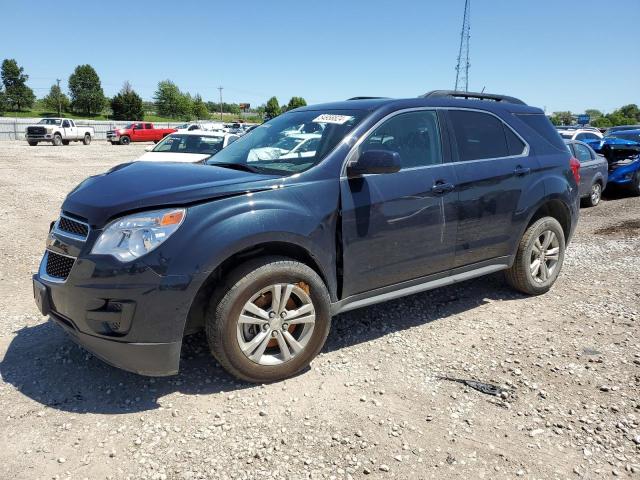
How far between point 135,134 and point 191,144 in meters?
32.0

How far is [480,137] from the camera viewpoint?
14.5 feet

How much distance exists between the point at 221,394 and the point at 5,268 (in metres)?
3.96

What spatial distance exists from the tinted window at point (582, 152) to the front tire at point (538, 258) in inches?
276

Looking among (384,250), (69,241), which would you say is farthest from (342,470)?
(69,241)

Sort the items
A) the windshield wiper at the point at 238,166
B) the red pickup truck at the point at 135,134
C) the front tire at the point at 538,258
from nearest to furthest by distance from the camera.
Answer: the windshield wiper at the point at 238,166 → the front tire at the point at 538,258 → the red pickup truck at the point at 135,134

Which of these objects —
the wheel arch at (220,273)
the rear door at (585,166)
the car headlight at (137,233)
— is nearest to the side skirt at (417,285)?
the wheel arch at (220,273)

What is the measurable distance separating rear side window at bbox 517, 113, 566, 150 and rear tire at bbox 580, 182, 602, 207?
A: 283 inches

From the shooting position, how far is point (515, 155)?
464 cm

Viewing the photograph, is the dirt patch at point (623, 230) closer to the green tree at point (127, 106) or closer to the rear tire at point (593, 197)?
the rear tire at point (593, 197)

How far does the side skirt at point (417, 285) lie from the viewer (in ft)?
11.9

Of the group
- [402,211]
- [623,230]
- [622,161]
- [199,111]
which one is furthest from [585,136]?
[199,111]

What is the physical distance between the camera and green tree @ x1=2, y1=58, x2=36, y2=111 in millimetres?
86438

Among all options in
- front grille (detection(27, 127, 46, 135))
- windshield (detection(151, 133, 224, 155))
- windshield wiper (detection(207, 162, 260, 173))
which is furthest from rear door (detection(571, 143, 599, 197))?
front grille (detection(27, 127, 46, 135))

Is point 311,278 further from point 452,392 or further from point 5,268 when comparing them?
point 5,268
